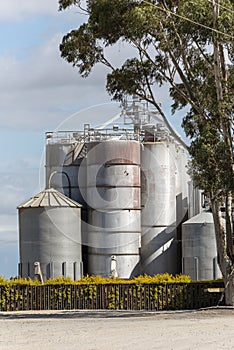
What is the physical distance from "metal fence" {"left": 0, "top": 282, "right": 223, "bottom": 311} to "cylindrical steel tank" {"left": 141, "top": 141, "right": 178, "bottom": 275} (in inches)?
793

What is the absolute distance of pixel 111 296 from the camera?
32.2m

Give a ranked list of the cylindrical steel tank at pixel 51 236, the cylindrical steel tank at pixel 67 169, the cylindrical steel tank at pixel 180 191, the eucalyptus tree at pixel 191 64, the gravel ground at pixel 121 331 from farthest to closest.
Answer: the cylindrical steel tank at pixel 180 191
the cylindrical steel tank at pixel 67 169
the cylindrical steel tank at pixel 51 236
the eucalyptus tree at pixel 191 64
the gravel ground at pixel 121 331

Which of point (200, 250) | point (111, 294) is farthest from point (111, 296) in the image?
point (200, 250)

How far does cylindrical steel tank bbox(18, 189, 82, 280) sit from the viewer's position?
49344 millimetres

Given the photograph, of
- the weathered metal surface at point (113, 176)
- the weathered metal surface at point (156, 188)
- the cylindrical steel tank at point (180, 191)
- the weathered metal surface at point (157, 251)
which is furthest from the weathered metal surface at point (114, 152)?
the weathered metal surface at point (157, 251)

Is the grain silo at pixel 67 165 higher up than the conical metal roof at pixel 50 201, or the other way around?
the grain silo at pixel 67 165

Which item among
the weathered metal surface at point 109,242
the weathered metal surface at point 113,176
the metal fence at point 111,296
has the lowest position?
the metal fence at point 111,296

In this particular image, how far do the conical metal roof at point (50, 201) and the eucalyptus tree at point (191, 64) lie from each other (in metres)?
17.8

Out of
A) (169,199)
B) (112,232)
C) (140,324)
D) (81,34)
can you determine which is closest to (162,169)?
(169,199)

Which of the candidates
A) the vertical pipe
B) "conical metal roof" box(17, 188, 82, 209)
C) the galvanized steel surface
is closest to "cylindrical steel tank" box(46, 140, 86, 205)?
"conical metal roof" box(17, 188, 82, 209)

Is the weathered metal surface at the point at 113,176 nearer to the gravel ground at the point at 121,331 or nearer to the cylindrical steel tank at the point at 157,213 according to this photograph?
the cylindrical steel tank at the point at 157,213

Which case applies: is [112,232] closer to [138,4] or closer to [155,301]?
[155,301]

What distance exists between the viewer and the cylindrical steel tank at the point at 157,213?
52.6m

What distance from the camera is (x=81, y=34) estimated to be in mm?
32719
